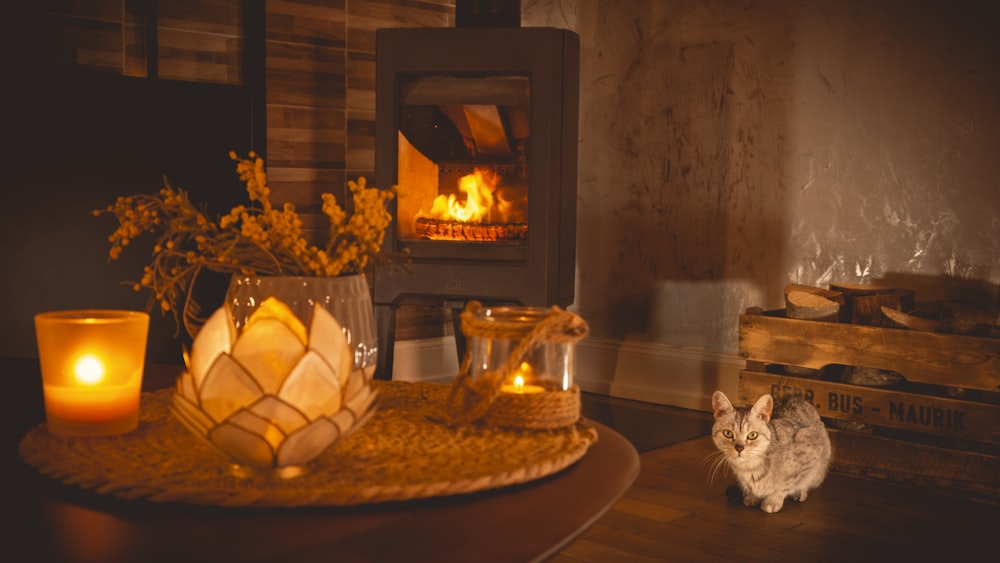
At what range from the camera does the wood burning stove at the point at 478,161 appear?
3.06 metres

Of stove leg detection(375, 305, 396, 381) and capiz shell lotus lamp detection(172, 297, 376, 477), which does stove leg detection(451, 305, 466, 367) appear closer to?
stove leg detection(375, 305, 396, 381)

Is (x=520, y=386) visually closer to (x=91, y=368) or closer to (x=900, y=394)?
(x=91, y=368)

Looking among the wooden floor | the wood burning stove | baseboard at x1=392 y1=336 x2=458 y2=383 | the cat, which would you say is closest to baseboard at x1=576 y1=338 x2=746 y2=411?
baseboard at x1=392 y1=336 x2=458 y2=383

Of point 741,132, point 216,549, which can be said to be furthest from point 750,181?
point 216,549

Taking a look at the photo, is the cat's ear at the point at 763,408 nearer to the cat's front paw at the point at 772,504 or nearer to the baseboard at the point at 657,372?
the cat's front paw at the point at 772,504

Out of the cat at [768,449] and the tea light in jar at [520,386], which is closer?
the tea light in jar at [520,386]

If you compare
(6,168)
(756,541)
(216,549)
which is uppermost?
(6,168)

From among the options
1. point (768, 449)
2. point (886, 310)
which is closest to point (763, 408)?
point (768, 449)

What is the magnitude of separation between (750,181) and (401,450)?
8.79ft

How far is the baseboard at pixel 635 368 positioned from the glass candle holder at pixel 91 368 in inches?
108

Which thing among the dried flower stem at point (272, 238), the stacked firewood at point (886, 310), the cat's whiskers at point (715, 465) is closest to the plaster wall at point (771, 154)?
the stacked firewood at point (886, 310)

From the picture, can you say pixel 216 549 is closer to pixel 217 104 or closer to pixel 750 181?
pixel 217 104

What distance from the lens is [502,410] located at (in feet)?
3.27

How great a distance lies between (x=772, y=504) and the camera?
2.50 meters
